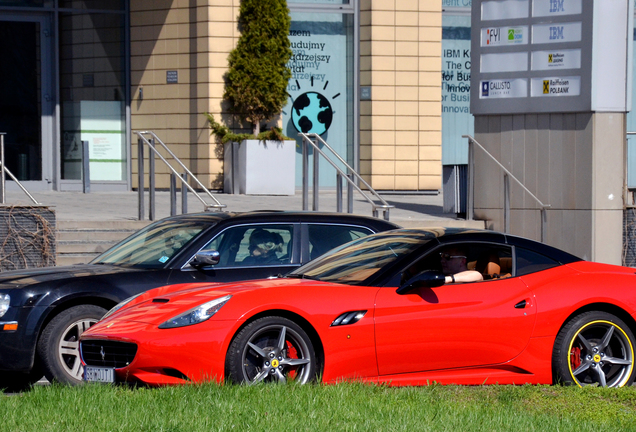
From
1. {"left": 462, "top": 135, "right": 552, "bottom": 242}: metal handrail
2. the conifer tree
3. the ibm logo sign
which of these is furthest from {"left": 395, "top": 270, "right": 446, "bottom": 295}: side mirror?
the conifer tree

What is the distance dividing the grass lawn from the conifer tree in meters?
13.1

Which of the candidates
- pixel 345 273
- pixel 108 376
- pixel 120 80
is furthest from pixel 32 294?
pixel 120 80

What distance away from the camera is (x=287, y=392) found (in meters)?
5.18

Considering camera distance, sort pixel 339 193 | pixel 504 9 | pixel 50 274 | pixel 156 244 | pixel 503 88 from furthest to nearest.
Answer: pixel 503 88 → pixel 504 9 → pixel 339 193 → pixel 156 244 → pixel 50 274

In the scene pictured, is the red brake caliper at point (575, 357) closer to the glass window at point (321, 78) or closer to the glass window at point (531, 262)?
the glass window at point (531, 262)

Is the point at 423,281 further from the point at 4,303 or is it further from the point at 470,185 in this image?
the point at 470,185

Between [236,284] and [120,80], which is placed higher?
[120,80]

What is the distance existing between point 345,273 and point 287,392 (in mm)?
1272

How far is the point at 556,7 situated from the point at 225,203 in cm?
656

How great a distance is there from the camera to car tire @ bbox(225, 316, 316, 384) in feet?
17.9

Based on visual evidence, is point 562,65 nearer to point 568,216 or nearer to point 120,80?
point 568,216

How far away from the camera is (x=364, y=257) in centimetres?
641

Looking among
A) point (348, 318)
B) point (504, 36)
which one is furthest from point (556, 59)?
point (348, 318)

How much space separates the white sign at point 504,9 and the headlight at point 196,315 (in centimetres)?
965
